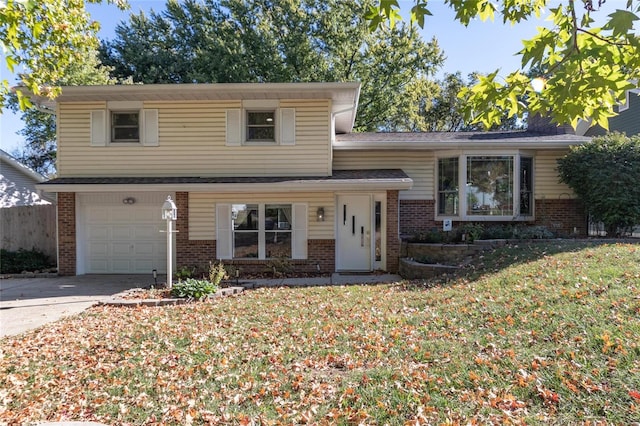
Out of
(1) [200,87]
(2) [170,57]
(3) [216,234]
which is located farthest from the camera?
(2) [170,57]

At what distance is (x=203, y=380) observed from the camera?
4.10 m

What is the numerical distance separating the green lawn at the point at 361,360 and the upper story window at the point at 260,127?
20.0ft

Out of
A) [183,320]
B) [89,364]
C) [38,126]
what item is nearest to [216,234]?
[183,320]

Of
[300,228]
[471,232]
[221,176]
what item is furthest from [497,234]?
[221,176]

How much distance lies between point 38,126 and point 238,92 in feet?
70.5

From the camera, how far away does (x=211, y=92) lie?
1112 cm

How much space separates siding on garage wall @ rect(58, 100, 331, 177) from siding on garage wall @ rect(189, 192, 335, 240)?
25.7 inches

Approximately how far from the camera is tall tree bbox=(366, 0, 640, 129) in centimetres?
270

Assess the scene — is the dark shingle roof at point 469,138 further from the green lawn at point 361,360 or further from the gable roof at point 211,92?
the green lawn at point 361,360

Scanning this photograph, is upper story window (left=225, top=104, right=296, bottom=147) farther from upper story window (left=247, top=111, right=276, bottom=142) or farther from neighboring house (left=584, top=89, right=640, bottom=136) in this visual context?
neighboring house (left=584, top=89, right=640, bottom=136)

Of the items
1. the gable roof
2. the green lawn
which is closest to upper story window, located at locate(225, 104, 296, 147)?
the gable roof

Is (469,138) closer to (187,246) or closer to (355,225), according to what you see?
(355,225)

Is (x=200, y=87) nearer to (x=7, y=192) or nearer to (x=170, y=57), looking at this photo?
(x=7, y=192)

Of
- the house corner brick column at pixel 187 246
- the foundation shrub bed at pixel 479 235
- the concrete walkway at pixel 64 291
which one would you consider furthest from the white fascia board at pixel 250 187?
the concrete walkway at pixel 64 291
